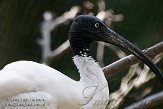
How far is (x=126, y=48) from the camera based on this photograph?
2.33 meters

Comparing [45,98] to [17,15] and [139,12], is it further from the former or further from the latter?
[139,12]

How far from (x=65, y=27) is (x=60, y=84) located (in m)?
1.70

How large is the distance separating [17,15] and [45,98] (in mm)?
1756

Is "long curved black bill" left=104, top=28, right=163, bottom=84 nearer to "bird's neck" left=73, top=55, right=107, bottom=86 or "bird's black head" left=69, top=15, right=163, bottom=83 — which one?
"bird's black head" left=69, top=15, right=163, bottom=83

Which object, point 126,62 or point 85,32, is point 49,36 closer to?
point 85,32

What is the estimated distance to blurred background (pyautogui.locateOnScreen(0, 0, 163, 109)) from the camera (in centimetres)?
367

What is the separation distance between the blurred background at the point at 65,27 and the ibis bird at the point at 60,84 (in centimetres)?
103

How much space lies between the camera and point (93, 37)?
240cm

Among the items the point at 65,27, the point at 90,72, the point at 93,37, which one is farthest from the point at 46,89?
the point at 65,27

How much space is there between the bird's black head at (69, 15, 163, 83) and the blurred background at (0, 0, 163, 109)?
95 centimetres

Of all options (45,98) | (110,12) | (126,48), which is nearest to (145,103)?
(126,48)

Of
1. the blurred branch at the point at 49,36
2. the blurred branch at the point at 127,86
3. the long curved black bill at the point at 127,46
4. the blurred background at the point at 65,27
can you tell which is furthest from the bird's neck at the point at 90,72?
the blurred background at the point at 65,27

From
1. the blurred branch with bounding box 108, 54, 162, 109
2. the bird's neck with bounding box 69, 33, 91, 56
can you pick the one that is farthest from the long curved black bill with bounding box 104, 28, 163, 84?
the blurred branch with bounding box 108, 54, 162, 109

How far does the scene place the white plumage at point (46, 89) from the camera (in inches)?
84.5
